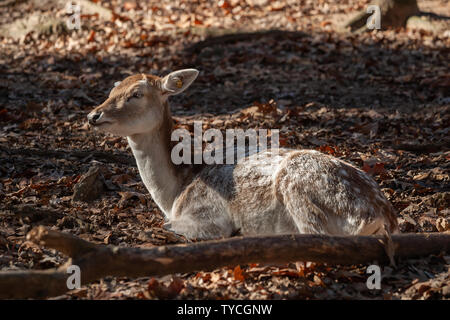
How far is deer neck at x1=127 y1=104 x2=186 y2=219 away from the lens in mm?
6297

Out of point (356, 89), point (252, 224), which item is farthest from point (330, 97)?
point (252, 224)

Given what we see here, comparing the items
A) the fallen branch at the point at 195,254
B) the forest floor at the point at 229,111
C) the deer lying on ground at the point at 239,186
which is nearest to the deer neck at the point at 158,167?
the deer lying on ground at the point at 239,186

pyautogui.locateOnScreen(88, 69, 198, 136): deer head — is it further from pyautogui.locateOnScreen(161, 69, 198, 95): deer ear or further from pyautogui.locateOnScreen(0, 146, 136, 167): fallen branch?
pyautogui.locateOnScreen(0, 146, 136, 167): fallen branch

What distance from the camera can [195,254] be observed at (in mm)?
4414

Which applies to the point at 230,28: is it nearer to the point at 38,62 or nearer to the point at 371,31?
the point at 371,31

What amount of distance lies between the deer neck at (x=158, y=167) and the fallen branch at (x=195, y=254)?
1882 millimetres

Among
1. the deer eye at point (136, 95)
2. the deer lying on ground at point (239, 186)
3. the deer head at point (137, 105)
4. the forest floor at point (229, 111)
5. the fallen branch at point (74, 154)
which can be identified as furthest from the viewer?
the fallen branch at point (74, 154)

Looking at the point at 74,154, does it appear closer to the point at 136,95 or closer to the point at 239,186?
the point at 136,95

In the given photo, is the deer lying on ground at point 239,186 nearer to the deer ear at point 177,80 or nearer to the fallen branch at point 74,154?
the deer ear at point 177,80

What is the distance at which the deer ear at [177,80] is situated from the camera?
6.25 m

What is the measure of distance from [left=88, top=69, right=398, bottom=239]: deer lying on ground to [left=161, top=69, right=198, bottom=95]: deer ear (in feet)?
0.03

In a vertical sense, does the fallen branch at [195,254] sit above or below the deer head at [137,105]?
below

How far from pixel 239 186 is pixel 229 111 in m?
4.44

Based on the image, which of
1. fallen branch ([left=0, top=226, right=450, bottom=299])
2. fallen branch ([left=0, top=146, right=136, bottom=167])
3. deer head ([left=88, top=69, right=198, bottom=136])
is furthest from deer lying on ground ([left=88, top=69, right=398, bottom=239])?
fallen branch ([left=0, top=146, right=136, bottom=167])
